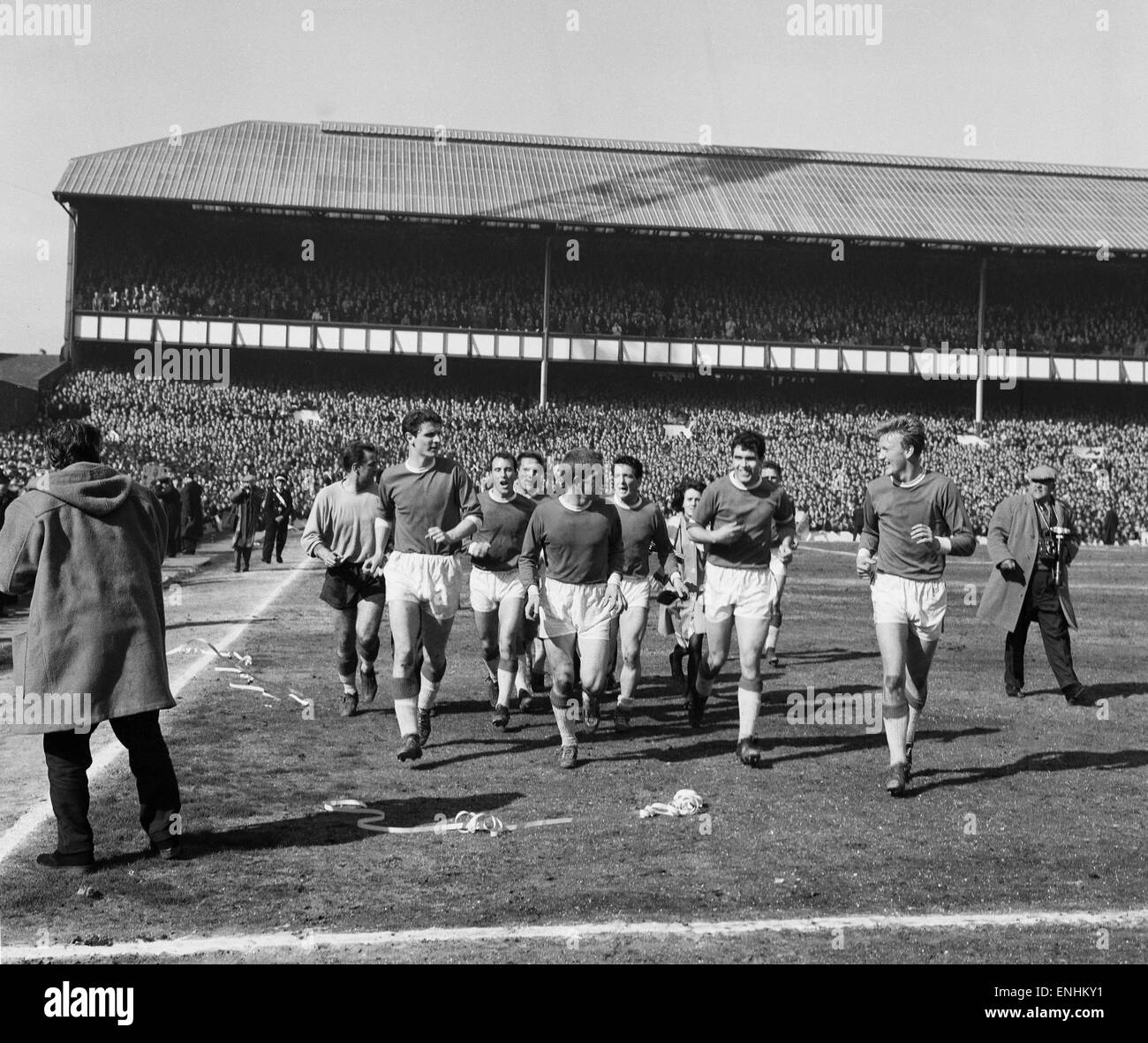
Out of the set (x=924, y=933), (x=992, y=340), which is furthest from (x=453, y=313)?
(x=924, y=933)

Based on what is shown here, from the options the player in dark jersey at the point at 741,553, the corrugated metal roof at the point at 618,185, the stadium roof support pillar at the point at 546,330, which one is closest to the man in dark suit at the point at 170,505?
the player in dark jersey at the point at 741,553

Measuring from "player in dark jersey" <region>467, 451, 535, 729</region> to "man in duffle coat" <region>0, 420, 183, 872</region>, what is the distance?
4.00 metres

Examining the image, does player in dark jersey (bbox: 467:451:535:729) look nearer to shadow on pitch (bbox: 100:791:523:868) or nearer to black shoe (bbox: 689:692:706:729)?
black shoe (bbox: 689:692:706:729)

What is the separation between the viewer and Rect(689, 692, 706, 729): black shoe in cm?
1035

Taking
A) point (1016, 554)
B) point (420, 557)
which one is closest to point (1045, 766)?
point (1016, 554)

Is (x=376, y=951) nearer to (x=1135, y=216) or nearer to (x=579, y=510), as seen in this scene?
(x=579, y=510)

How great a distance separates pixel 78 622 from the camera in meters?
6.30

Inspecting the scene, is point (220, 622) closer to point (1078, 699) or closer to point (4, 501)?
point (4, 501)

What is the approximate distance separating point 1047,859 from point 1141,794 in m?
1.85

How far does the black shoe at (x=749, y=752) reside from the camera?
8969mm

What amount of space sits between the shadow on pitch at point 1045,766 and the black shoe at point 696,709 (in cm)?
200

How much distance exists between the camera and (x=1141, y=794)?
831 cm

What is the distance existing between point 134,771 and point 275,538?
20.3 m

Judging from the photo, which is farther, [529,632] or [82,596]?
[529,632]
